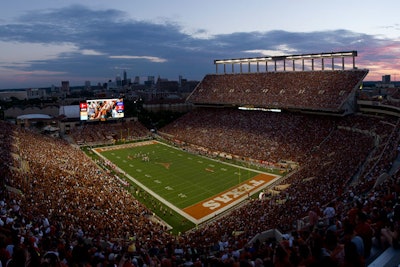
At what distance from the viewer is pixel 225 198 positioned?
88.4 ft

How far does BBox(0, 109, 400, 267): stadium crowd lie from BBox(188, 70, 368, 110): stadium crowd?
2.35m

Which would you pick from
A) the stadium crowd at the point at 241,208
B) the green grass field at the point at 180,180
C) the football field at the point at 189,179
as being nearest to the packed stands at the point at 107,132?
the green grass field at the point at 180,180

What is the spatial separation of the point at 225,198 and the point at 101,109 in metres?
34.5

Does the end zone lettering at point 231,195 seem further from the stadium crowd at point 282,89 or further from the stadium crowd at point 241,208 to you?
the stadium crowd at point 282,89

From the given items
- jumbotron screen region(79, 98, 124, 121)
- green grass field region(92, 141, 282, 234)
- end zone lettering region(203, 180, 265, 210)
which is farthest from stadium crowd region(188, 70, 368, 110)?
end zone lettering region(203, 180, 265, 210)

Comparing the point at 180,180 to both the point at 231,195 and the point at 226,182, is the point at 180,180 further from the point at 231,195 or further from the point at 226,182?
the point at 231,195

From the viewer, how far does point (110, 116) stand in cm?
5594

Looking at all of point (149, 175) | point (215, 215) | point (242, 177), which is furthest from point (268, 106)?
point (215, 215)

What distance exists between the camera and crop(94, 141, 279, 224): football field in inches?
1020

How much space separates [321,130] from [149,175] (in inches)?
821

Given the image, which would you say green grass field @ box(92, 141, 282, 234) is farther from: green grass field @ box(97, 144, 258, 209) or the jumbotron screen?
the jumbotron screen

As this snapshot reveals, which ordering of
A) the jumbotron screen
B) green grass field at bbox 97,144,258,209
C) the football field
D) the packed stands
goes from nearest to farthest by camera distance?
1. the football field
2. green grass field at bbox 97,144,258,209
3. the packed stands
4. the jumbotron screen

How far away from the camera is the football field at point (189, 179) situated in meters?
25.9

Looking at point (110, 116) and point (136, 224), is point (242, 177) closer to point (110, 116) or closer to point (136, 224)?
point (136, 224)
